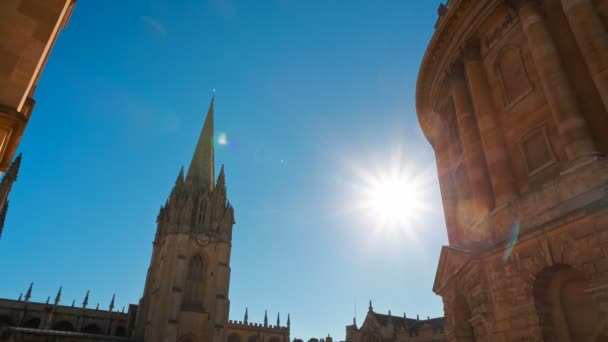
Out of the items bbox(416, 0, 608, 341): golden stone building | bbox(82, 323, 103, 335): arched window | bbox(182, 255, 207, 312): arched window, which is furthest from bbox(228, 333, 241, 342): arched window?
bbox(416, 0, 608, 341): golden stone building

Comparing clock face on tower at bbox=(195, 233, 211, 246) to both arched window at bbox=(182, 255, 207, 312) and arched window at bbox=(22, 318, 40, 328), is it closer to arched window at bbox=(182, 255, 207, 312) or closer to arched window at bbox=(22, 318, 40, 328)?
arched window at bbox=(182, 255, 207, 312)

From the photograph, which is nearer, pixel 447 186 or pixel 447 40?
pixel 447 40

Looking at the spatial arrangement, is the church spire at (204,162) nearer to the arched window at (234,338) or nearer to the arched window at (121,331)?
the arched window at (234,338)

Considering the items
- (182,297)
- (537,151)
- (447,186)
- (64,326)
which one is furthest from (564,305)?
(64,326)

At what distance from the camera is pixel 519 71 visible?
1252 centimetres

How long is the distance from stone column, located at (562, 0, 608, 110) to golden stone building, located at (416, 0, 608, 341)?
26 millimetres

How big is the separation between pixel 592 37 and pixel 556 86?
1.35 meters

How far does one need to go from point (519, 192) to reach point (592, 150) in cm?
253

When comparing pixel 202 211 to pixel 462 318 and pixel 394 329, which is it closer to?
pixel 394 329

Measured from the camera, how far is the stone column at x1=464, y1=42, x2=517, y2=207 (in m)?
11.8

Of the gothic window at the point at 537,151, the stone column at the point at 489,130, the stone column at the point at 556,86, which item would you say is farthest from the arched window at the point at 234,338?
the stone column at the point at 556,86

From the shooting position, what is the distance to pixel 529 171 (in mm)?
11453

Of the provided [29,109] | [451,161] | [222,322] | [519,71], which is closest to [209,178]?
[222,322]

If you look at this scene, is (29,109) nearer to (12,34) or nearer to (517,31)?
(12,34)
